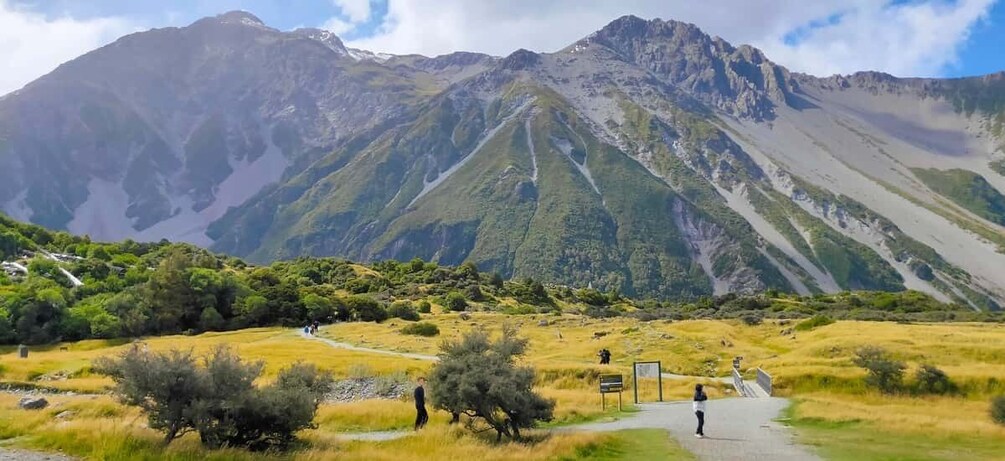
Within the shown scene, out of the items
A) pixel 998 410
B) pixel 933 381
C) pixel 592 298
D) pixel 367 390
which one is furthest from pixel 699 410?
pixel 592 298

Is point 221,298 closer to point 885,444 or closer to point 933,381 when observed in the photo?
point 933,381

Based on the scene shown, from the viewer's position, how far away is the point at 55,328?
68.4 metres

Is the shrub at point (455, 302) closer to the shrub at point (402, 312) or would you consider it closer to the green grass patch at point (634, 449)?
the shrub at point (402, 312)

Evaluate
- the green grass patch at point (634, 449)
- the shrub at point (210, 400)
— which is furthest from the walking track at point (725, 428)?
the shrub at point (210, 400)

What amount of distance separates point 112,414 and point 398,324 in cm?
5008

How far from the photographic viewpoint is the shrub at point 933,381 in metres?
36.3

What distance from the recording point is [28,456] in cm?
1491

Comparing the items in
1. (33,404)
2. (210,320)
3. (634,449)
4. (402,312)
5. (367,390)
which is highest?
(402,312)

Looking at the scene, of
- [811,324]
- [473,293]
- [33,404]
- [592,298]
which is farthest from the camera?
[592,298]

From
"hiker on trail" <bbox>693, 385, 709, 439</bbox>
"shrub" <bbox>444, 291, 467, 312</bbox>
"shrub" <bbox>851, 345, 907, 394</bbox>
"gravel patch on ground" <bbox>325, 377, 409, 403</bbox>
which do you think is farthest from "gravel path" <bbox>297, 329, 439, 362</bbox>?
"shrub" <bbox>444, 291, 467, 312</bbox>

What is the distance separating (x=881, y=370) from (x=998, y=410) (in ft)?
33.3

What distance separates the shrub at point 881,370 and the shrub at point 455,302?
209ft

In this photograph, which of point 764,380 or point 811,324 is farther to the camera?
point 811,324

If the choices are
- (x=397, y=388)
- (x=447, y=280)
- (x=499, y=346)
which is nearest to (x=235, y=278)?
(x=447, y=280)
